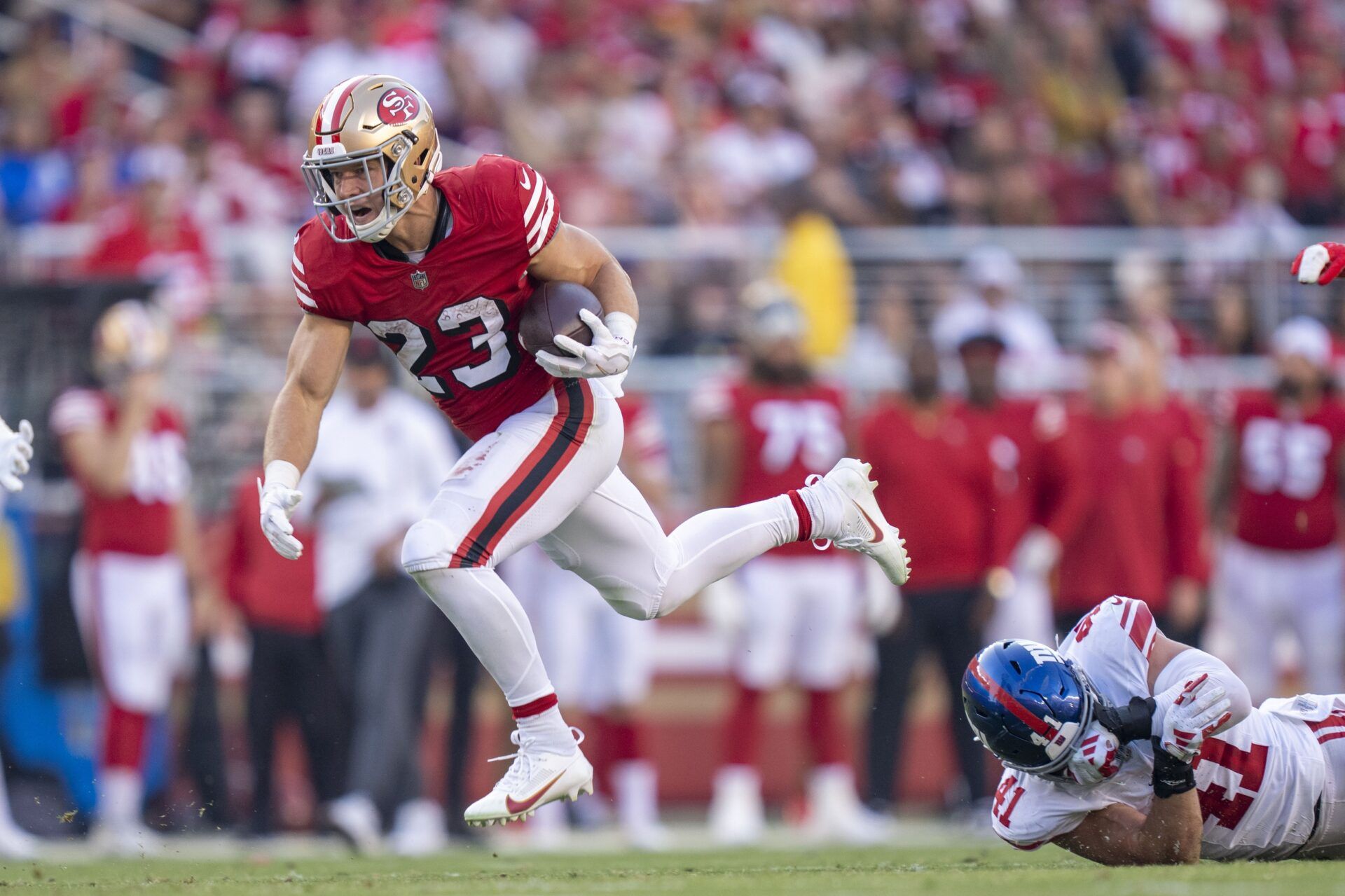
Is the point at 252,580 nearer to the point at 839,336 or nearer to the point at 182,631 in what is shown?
the point at 182,631

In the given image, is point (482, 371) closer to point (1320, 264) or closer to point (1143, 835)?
point (1143, 835)

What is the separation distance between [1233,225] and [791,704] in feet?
15.9

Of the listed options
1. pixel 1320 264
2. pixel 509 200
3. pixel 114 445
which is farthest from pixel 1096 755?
pixel 114 445

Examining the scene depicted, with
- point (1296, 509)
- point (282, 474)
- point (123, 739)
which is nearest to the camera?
point (282, 474)

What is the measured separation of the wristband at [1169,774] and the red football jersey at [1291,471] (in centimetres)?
491

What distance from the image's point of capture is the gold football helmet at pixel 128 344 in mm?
8820

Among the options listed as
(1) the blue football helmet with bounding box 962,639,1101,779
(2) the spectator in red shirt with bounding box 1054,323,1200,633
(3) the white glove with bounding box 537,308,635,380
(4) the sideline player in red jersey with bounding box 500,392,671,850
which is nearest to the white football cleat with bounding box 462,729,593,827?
(3) the white glove with bounding box 537,308,635,380

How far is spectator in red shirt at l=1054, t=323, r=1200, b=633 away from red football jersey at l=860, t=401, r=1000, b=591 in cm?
48

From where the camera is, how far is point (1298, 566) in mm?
9688

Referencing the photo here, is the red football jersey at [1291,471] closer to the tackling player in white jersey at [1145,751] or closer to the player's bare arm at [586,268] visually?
the tackling player in white jersey at [1145,751]

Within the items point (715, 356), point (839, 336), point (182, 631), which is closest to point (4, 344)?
point (182, 631)

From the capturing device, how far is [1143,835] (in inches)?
207

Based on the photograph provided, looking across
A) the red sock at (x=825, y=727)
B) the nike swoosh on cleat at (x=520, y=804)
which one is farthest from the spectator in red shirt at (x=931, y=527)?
the nike swoosh on cleat at (x=520, y=804)

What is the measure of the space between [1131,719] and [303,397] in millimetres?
2555
